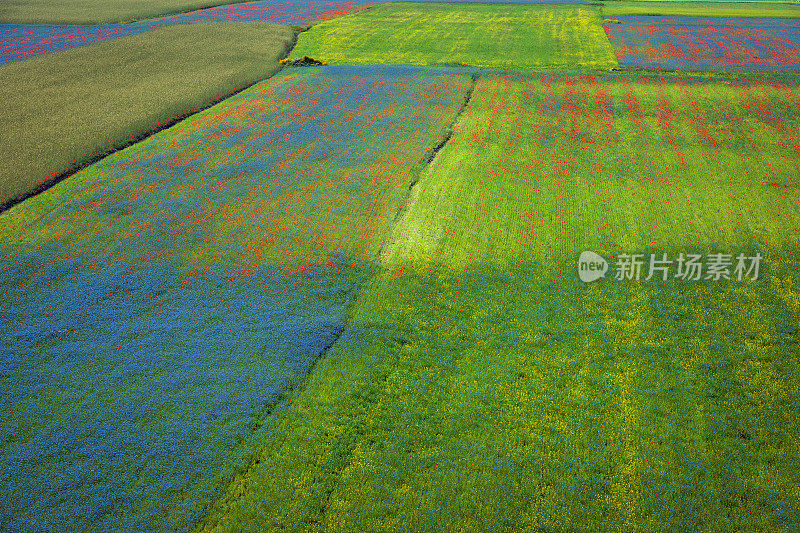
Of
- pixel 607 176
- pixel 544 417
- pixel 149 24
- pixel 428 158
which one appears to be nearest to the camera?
pixel 544 417

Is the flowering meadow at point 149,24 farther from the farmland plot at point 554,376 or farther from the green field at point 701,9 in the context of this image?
the farmland plot at point 554,376

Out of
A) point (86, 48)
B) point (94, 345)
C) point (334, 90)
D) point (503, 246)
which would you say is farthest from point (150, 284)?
point (86, 48)

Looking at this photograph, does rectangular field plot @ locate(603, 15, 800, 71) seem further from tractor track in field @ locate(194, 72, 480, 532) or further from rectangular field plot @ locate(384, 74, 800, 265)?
tractor track in field @ locate(194, 72, 480, 532)

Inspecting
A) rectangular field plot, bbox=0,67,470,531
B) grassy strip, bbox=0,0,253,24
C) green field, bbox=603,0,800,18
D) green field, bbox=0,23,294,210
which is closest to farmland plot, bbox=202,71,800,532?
rectangular field plot, bbox=0,67,470,531

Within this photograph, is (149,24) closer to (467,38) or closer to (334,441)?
(467,38)

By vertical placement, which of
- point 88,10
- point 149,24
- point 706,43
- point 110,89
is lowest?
point 706,43

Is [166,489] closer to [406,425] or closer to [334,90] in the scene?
[406,425]

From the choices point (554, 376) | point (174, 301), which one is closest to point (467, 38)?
point (174, 301)
